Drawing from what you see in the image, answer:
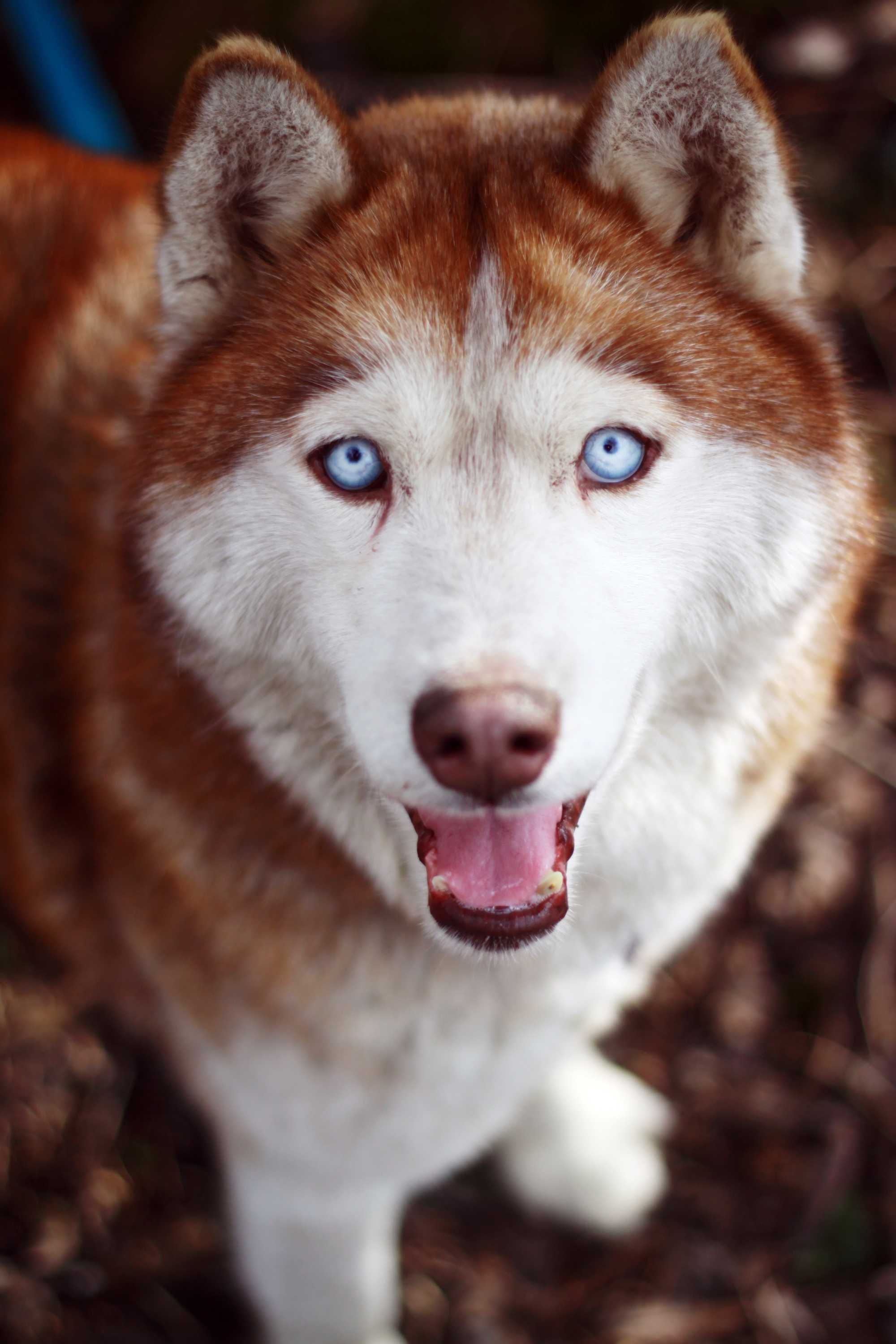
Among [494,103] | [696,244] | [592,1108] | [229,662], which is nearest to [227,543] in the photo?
[229,662]

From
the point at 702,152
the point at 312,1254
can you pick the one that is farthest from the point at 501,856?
the point at 312,1254

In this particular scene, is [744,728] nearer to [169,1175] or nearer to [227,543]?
[227,543]

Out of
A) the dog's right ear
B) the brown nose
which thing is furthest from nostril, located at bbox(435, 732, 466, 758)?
the dog's right ear

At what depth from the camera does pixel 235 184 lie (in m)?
1.52

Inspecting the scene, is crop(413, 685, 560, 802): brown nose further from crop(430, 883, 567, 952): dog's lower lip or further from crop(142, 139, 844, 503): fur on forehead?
crop(142, 139, 844, 503): fur on forehead

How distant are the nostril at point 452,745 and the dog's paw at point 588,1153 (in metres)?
1.80

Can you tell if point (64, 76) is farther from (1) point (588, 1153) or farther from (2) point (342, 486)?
(1) point (588, 1153)

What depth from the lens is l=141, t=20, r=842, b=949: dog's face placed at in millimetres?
1321

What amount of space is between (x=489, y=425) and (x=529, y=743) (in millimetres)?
428

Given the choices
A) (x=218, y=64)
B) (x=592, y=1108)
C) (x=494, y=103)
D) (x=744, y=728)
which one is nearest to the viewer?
(x=218, y=64)

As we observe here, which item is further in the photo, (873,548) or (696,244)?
(873,548)

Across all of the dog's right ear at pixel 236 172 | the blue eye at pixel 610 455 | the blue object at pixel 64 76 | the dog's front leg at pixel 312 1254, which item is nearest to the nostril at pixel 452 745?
the blue eye at pixel 610 455

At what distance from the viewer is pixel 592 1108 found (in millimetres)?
2832

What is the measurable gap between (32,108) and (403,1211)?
13.4 ft
